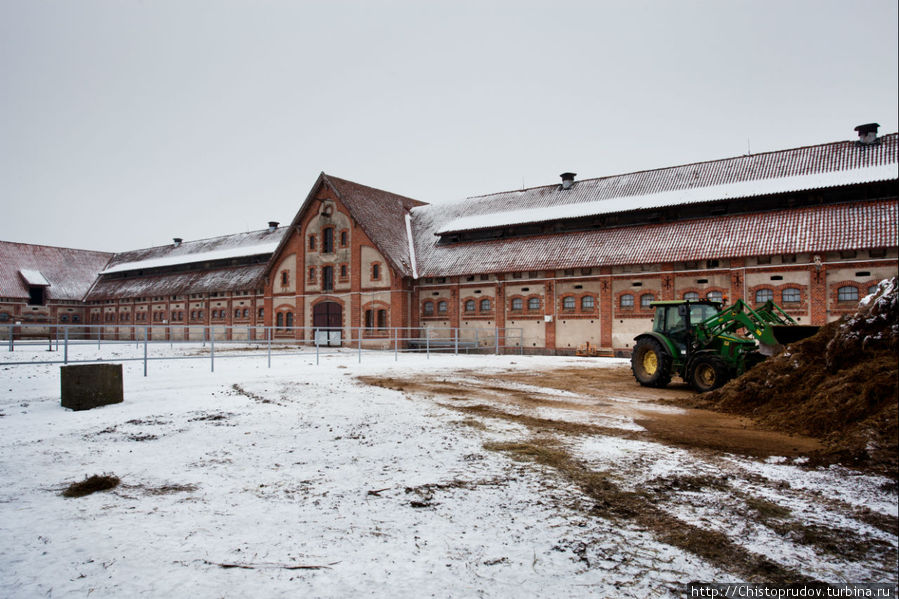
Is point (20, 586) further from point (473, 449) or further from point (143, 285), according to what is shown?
point (143, 285)

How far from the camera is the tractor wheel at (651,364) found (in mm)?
12703

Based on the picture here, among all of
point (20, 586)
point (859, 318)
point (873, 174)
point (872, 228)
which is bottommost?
point (20, 586)

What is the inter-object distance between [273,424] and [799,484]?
6580mm

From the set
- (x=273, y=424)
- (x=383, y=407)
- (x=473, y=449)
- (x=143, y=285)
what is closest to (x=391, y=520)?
(x=473, y=449)

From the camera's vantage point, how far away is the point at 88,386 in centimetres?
925

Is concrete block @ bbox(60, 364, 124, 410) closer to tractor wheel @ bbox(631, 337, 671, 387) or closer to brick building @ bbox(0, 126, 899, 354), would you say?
Answer: brick building @ bbox(0, 126, 899, 354)

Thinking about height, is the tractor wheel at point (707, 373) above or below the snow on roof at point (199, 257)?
below

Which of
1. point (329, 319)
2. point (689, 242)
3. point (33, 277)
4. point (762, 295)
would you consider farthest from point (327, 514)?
point (33, 277)

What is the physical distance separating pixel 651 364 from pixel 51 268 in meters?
56.6

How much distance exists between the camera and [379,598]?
3.14 m

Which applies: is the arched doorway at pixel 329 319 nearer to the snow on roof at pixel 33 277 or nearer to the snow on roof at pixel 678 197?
the snow on roof at pixel 678 197

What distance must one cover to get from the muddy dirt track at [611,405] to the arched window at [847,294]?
1119 cm

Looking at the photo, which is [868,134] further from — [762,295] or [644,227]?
[644,227]

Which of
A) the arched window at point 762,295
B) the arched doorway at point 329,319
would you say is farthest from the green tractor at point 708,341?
the arched doorway at point 329,319
